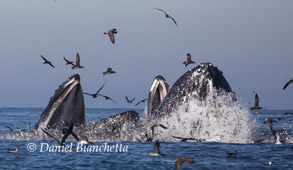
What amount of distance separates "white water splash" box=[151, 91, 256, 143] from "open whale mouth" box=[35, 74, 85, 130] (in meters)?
2.67

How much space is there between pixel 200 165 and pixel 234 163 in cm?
97

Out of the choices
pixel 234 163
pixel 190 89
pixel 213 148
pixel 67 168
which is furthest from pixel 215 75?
pixel 67 168

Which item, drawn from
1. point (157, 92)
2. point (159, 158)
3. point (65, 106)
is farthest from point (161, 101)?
point (159, 158)

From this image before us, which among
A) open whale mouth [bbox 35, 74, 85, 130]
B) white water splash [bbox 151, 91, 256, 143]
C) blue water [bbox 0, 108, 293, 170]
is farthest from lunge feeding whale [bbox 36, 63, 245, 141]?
blue water [bbox 0, 108, 293, 170]

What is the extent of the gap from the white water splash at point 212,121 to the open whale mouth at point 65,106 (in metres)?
2.67

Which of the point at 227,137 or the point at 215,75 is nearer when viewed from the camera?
the point at 215,75

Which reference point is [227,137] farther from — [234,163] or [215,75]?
[234,163]

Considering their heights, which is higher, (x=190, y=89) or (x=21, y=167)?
(x=190, y=89)

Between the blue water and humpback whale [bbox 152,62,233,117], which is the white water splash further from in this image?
the blue water

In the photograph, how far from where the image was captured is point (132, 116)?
69.4 feet

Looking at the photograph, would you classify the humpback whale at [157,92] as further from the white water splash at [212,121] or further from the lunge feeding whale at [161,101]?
the white water splash at [212,121]

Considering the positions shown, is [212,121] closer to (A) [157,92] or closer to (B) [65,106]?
(A) [157,92]

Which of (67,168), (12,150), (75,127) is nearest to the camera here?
(67,168)

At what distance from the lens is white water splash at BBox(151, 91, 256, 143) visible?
1997cm
